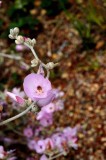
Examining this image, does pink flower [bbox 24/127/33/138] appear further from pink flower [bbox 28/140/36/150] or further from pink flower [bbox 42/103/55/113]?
pink flower [bbox 42/103/55/113]

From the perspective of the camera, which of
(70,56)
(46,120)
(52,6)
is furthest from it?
(52,6)

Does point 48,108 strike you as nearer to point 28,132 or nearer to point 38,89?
point 28,132

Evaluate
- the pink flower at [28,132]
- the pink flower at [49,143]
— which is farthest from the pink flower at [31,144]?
the pink flower at [49,143]

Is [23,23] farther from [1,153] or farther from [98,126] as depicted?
[1,153]

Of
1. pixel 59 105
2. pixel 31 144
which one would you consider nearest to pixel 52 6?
pixel 59 105

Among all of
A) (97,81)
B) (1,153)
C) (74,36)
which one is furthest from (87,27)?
(1,153)

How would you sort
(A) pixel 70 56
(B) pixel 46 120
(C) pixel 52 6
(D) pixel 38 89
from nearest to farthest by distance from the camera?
(D) pixel 38 89, (B) pixel 46 120, (A) pixel 70 56, (C) pixel 52 6

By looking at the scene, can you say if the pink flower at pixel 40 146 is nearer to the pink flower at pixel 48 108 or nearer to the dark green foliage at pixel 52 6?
the pink flower at pixel 48 108

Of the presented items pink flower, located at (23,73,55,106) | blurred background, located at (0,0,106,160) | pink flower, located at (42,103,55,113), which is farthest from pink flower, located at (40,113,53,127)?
pink flower, located at (23,73,55,106)
